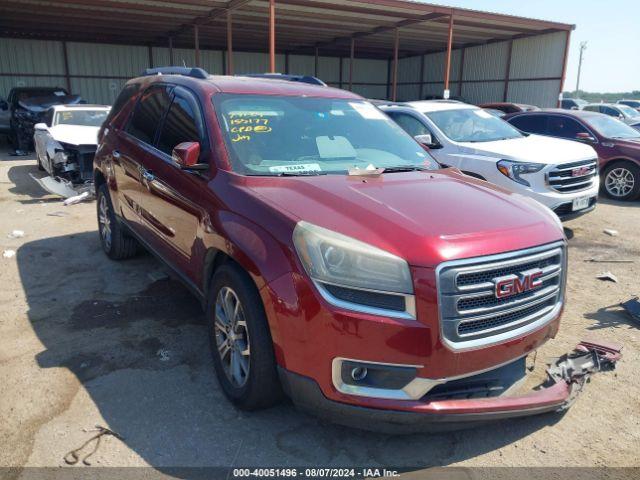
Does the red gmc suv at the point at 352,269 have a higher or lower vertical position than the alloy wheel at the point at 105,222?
higher

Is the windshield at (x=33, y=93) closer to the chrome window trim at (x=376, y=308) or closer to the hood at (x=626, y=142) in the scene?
the hood at (x=626, y=142)

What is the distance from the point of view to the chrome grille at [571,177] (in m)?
6.44

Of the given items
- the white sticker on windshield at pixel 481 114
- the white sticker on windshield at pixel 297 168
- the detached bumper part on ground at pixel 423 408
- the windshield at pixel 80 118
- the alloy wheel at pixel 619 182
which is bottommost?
the alloy wheel at pixel 619 182

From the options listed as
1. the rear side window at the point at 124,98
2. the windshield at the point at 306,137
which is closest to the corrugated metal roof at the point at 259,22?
the rear side window at the point at 124,98

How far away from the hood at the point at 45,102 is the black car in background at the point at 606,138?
12321mm

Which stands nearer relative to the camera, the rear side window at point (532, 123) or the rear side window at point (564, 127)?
the rear side window at point (564, 127)

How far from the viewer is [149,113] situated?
449 centimetres

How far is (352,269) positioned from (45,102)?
15.4 m

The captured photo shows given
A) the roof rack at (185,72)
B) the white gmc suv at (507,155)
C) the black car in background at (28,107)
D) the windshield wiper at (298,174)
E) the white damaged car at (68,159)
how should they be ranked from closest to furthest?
1. the windshield wiper at (298,174)
2. the roof rack at (185,72)
3. the white gmc suv at (507,155)
4. the white damaged car at (68,159)
5. the black car in background at (28,107)

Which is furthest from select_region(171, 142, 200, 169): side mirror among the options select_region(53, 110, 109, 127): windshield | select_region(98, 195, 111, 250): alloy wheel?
select_region(53, 110, 109, 127): windshield

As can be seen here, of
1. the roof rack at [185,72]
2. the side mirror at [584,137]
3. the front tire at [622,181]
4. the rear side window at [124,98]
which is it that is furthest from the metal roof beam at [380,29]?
the roof rack at [185,72]

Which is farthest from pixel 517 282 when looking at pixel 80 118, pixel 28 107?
pixel 28 107

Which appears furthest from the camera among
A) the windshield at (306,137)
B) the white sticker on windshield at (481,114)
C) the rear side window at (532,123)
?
the rear side window at (532,123)

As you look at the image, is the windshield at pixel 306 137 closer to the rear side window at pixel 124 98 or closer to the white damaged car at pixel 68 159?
the rear side window at pixel 124 98
